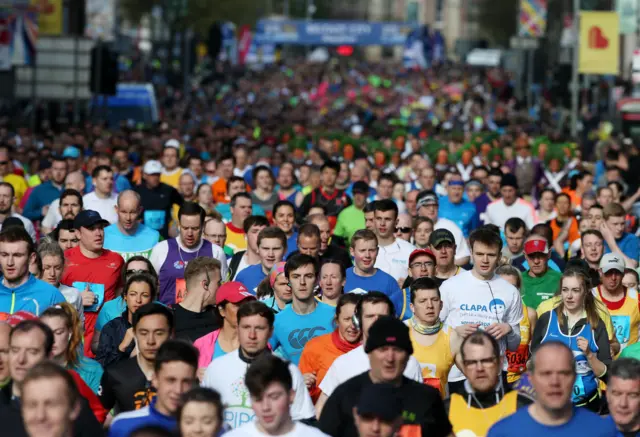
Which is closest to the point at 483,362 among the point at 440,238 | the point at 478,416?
the point at 478,416

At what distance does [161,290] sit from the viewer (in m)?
12.5

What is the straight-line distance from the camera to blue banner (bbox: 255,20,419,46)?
8025cm

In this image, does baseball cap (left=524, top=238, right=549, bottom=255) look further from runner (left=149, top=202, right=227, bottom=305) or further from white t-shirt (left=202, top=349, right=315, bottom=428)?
white t-shirt (left=202, top=349, right=315, bottom=428)

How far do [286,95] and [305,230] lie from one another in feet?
178

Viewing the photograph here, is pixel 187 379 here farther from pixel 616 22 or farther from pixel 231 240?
pixel 616 22

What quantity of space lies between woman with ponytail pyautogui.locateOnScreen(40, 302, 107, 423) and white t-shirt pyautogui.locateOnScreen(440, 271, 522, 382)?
2.74 meters

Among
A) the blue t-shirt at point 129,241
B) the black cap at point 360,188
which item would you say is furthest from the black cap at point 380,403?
the black cap at point 360,188

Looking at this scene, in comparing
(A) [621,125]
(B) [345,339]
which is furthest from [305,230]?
(A) [621,125]

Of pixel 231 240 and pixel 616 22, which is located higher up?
pixel 616 22

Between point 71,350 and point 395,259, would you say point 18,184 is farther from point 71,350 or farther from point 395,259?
point 71,350

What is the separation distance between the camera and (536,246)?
12.7 m

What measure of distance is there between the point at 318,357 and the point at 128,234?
4.30 metres

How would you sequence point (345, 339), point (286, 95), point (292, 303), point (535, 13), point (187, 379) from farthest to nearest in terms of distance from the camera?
1. point (286, 95)
2. point (535, 13)
3. point (292, 303)
4. point (345, 339)
5. point (187, 379)

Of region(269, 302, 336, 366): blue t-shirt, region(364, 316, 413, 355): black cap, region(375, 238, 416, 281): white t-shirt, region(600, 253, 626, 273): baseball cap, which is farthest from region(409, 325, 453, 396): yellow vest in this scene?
region(375, 238, 416, 281): white t-shirt
